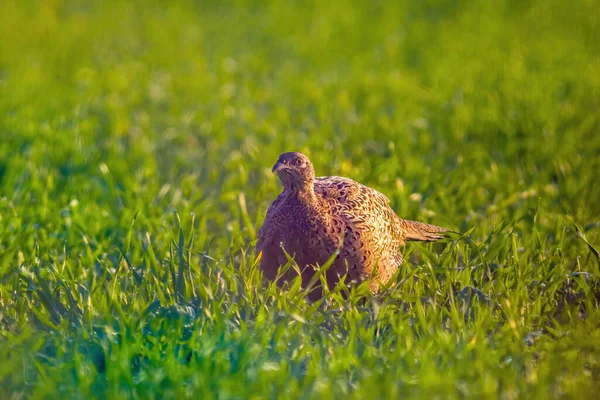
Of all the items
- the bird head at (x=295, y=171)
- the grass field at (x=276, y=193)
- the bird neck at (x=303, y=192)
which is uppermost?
the bird head at (x=295, y=171)

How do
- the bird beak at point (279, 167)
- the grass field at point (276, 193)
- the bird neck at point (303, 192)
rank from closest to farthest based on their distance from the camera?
1. the grass field at point (276, 193)
2. the bird beak at point (279, 167)
3. the bird neck at point (303, 192)

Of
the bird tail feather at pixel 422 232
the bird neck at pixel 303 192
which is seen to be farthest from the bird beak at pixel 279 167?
the bird tail feather at pixel 422 232

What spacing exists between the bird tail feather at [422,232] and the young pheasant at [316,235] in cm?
36

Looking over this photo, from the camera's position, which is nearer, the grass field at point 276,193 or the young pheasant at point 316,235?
the grass field at point 276,193

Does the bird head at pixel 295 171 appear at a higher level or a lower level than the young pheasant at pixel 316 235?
higher

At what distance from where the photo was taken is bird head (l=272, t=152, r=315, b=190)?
414 centimetres

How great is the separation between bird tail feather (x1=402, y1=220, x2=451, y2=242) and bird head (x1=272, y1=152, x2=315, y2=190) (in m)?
0.79

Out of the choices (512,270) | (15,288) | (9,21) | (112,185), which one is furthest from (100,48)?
(512,270)

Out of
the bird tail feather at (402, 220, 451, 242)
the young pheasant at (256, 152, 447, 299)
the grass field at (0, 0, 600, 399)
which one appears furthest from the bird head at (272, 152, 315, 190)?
the bird tail feather at (402, 220, 451, 242)

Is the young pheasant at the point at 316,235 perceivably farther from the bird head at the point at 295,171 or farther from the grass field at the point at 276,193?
the grass field at the point at 276,193

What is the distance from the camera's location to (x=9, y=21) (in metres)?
11.9

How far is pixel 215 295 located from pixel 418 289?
3.12 ft

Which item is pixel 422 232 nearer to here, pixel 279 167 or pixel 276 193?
pixel 279 167

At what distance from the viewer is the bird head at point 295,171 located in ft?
13.6
